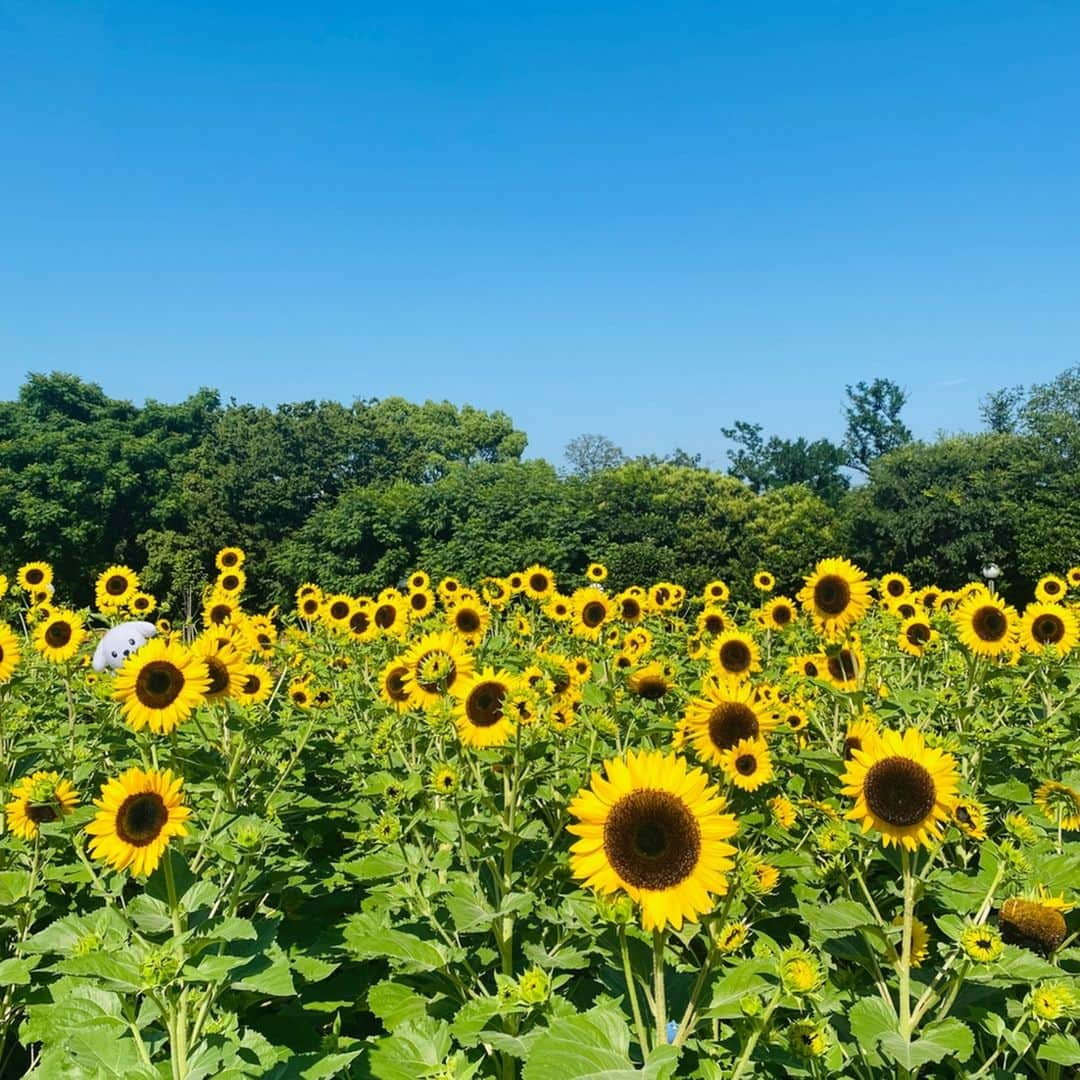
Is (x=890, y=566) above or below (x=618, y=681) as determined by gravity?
above

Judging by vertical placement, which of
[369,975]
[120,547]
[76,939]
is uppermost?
[120,547]

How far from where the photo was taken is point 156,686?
3.85m

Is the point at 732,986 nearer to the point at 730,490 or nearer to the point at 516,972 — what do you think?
the point at 516,972

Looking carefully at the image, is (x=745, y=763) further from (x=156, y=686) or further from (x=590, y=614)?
(x=590, y=614)

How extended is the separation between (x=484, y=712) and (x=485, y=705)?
0.15 feet

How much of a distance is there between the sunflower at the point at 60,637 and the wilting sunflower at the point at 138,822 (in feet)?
12.0

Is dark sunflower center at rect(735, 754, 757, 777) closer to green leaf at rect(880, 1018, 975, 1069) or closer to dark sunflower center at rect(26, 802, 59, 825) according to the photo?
green leaf at rect(880, 1018, 975, 1069)

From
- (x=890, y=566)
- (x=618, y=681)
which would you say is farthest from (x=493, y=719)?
(x=890, y=566)

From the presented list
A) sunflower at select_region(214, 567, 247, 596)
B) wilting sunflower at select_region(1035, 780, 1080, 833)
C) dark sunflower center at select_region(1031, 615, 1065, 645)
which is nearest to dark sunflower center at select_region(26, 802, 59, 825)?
wilting sunflower at select_region(1035, 780, 1080, 833)

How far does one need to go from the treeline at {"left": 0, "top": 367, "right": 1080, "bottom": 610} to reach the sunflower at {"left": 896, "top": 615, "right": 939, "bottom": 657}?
1052 inches

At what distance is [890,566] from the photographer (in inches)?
1615

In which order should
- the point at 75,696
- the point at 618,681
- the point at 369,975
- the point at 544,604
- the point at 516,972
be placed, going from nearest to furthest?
1. the point at 516,972
2. the point at 369,975
3. the point at 618,681
4. the point at 75,696
5. the point at 544,604

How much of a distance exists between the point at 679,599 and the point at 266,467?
3713 cm

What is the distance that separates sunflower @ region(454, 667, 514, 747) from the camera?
409cm
